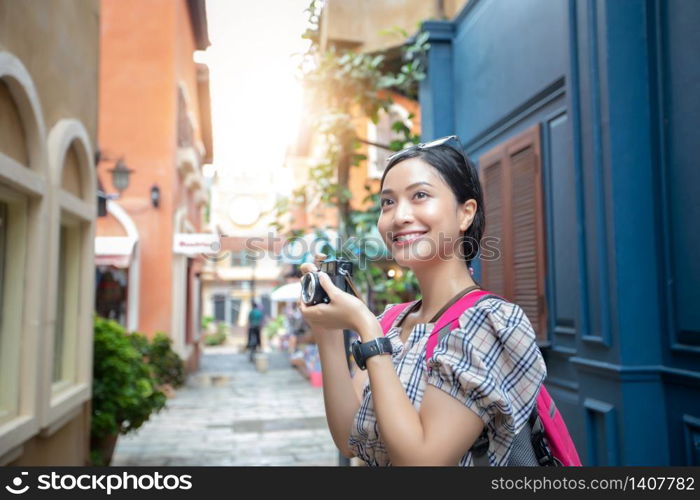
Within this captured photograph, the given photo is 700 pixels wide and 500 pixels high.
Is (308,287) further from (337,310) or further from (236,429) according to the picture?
(236,429)

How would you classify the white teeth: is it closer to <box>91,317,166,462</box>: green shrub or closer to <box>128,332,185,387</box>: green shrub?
<box>91,317,166,462</box>: green shrub

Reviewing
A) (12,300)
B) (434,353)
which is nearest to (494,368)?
(434,353)

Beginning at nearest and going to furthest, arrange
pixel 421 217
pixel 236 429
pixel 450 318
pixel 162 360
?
1. pixel 450 318
2. pixel 421 217
3. pixel 162 360
4. pixel 236 429

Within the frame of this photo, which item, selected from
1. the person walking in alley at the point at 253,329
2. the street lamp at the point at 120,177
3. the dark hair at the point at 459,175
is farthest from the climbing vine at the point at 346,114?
the person walking in alley at the point at 253,329

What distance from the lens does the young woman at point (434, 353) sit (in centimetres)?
132

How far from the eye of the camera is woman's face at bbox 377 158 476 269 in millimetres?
1586

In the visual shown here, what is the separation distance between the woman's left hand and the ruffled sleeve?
19 cm

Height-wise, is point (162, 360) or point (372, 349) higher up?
point (372, 349)

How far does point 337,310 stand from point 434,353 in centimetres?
25

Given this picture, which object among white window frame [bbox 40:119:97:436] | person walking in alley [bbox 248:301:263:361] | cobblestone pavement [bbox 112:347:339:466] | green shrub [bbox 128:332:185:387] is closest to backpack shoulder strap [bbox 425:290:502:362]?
white window frame [bbox 40:119:97:436]

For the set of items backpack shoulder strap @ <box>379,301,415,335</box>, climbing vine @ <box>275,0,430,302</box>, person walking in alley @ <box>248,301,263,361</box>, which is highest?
climbing vine @ <box>275,0,430,302</box>

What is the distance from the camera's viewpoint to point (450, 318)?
1.47 metres

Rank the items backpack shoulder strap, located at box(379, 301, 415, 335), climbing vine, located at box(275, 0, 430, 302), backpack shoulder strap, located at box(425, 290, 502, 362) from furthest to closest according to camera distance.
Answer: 1. climbing vine, located at box(275, 0, 430, 302)
2. backpack shoulder strap, located at box(379, 301, 415, 335)
3. backpack shoulder strap, located at box(425, 290, 502, 362)

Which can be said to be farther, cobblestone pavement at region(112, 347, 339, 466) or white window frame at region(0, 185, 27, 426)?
cobblestone pavement at region(112, 347, 339, 466)
